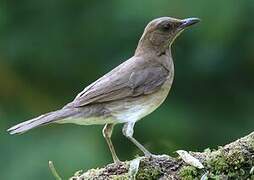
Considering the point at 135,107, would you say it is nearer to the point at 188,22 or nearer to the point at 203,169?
the point at 188,22

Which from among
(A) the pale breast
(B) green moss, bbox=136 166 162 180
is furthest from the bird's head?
(B) green moss, bbox=136 166 162 180

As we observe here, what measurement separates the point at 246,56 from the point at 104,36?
1.58 m

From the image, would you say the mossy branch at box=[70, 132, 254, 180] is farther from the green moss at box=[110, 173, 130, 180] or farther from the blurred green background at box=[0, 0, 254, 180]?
the blurred green background at box=[0, 0, 254, 180]

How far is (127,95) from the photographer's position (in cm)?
787

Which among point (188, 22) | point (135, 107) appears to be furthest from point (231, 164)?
point (188, 22)

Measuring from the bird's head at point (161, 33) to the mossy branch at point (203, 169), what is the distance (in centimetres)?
174

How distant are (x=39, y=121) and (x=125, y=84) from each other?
33.2 inches

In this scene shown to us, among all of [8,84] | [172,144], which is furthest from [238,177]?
[8,84]

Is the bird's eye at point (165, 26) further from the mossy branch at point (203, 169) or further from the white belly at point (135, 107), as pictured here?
the mossy branch at point (203, 169)

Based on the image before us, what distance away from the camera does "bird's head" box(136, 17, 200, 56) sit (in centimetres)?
830

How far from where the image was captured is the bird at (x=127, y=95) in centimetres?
764

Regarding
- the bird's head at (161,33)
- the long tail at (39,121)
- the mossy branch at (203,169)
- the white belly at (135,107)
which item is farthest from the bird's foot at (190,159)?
the bird's head at (161,33)

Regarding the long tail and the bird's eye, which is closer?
the long tail

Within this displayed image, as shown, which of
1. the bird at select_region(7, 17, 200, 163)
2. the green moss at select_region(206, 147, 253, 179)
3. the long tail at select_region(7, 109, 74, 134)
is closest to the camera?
the green moss at select_region(206, 147, 253, 179)
